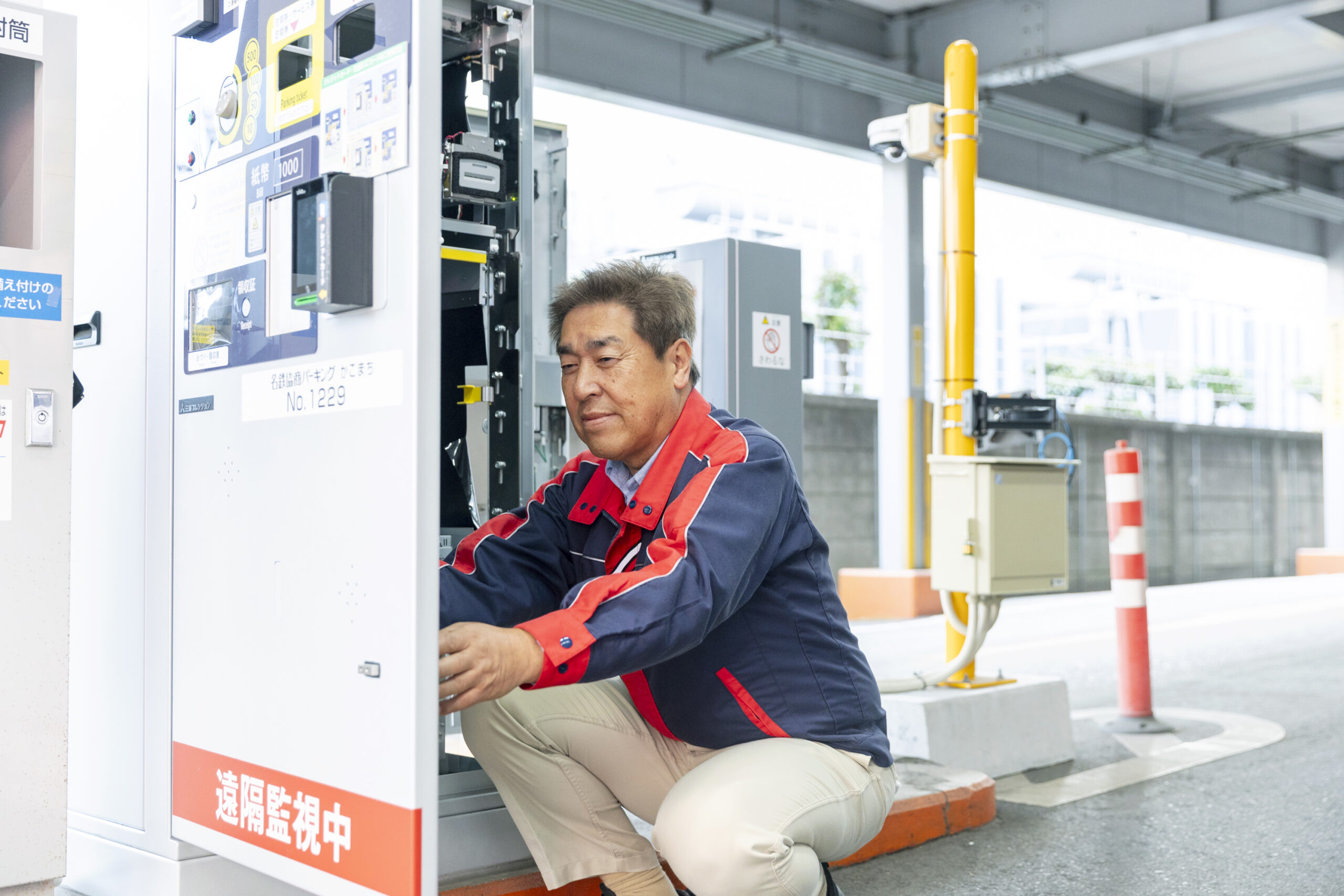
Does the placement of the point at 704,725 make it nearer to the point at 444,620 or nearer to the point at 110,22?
the point at 444,620

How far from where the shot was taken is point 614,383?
2186 mm

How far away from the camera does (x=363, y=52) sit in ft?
5.96

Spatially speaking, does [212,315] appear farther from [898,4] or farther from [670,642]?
[898,4]

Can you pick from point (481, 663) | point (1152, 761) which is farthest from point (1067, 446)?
point (481, 663)

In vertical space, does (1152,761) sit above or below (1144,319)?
below

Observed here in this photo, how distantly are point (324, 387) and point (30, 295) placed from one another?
72 centimetres

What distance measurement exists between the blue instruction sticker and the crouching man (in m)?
0.85

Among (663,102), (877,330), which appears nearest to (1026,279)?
(877,330)

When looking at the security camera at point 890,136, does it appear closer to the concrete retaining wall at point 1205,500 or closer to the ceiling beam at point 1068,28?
the ceiling beam at point 1068,28

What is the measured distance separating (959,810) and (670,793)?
1717 millimetres

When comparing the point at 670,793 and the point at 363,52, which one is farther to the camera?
the point at 670,793

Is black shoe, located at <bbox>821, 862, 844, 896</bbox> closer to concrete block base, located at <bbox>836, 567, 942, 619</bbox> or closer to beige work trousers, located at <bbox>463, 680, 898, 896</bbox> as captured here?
beige work trousers, located at <bbox>463, 680, 898, 896</bbox>

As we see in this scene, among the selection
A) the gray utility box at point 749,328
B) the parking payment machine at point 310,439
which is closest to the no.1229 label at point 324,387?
the parking payment machine at point 310,439

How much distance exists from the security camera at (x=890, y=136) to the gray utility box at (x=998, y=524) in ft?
3.67
